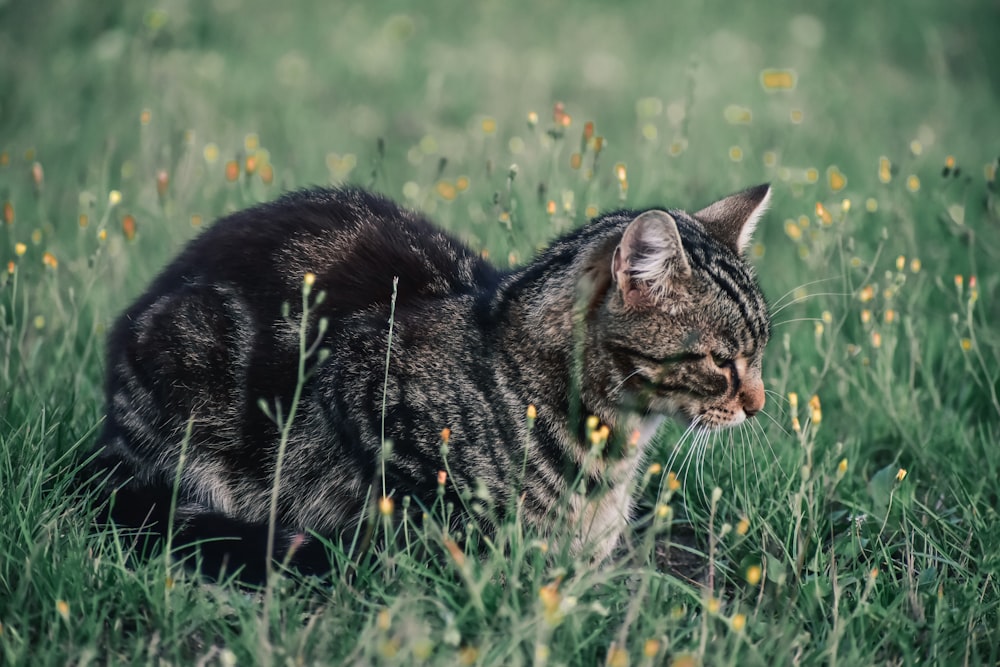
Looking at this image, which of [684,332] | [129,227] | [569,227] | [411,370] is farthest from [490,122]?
[684,332]

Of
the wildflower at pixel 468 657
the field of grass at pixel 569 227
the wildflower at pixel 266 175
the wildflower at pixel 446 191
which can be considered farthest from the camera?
the wildflower at pixel 446 191

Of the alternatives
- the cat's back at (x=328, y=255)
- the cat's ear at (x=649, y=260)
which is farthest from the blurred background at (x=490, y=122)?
the cat's ear at (x=649, y=260)

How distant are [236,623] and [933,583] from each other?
5.64 ft

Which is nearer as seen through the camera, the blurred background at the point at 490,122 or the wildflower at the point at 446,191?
the blurred background at the point at 490,122

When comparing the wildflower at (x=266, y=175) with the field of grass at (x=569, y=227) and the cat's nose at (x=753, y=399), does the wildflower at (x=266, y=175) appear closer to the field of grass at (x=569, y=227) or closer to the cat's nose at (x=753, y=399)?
the field of grass at (x=569, y=227)

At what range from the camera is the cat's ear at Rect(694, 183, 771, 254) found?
9.86 feet

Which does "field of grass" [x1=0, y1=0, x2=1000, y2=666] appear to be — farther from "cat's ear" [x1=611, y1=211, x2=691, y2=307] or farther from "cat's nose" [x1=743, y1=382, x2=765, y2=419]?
"cat's ear" [x1=611, y1=211, x2=691, y2=307]

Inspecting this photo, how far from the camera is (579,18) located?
875 centimetres

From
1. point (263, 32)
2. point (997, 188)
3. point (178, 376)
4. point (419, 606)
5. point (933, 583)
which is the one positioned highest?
point (263, 32)

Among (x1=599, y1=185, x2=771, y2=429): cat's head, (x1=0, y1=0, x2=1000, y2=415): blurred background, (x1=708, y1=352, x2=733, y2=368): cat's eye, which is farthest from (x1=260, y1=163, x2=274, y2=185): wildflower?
(x1=708, y1=352, x2=733, y2=368): cat's eye

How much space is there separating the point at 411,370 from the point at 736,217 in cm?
101

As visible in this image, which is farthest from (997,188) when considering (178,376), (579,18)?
(579,18)

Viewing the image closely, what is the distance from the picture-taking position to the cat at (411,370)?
107 inches

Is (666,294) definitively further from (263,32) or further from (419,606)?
(263,32)
